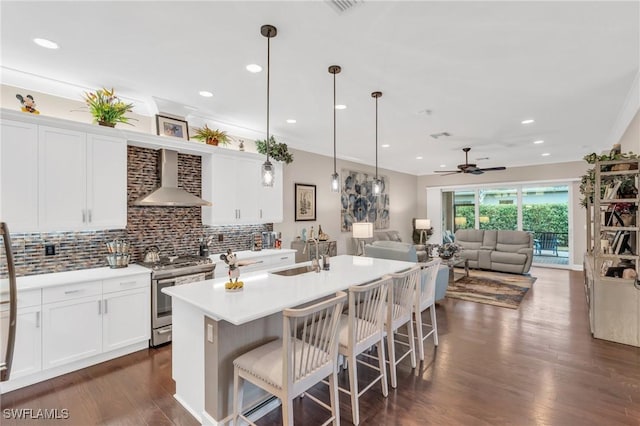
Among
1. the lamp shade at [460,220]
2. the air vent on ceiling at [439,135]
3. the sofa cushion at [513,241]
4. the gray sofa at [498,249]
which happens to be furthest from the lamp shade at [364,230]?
the lamp shade at [460,220]

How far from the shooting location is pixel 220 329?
209cm

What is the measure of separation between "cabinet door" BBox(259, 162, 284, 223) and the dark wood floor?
2408mm

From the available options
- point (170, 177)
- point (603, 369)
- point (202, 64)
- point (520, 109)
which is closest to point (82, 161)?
point (170, 177)

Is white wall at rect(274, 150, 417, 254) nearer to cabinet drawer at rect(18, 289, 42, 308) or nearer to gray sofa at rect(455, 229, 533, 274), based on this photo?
gray sofa at rect(455, 229, 533, 274)

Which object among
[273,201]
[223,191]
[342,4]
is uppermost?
[342,4]

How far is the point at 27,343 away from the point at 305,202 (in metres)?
4.36

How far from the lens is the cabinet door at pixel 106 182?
330 cm

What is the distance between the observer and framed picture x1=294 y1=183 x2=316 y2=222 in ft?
19.8

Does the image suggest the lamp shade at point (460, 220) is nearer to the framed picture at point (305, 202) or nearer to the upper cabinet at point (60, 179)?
the framed picture at point (305, 202)

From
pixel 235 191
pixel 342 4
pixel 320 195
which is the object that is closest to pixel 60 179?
pixel 235 191

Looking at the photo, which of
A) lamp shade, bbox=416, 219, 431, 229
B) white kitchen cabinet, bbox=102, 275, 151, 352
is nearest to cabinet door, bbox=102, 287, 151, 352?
white kitchen cabinet, bbox=102, 275, 151, 352

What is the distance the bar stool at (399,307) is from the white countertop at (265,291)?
23cm

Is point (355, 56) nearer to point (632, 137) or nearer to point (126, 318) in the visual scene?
point (126, 318)

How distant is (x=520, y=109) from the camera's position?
4.17m
